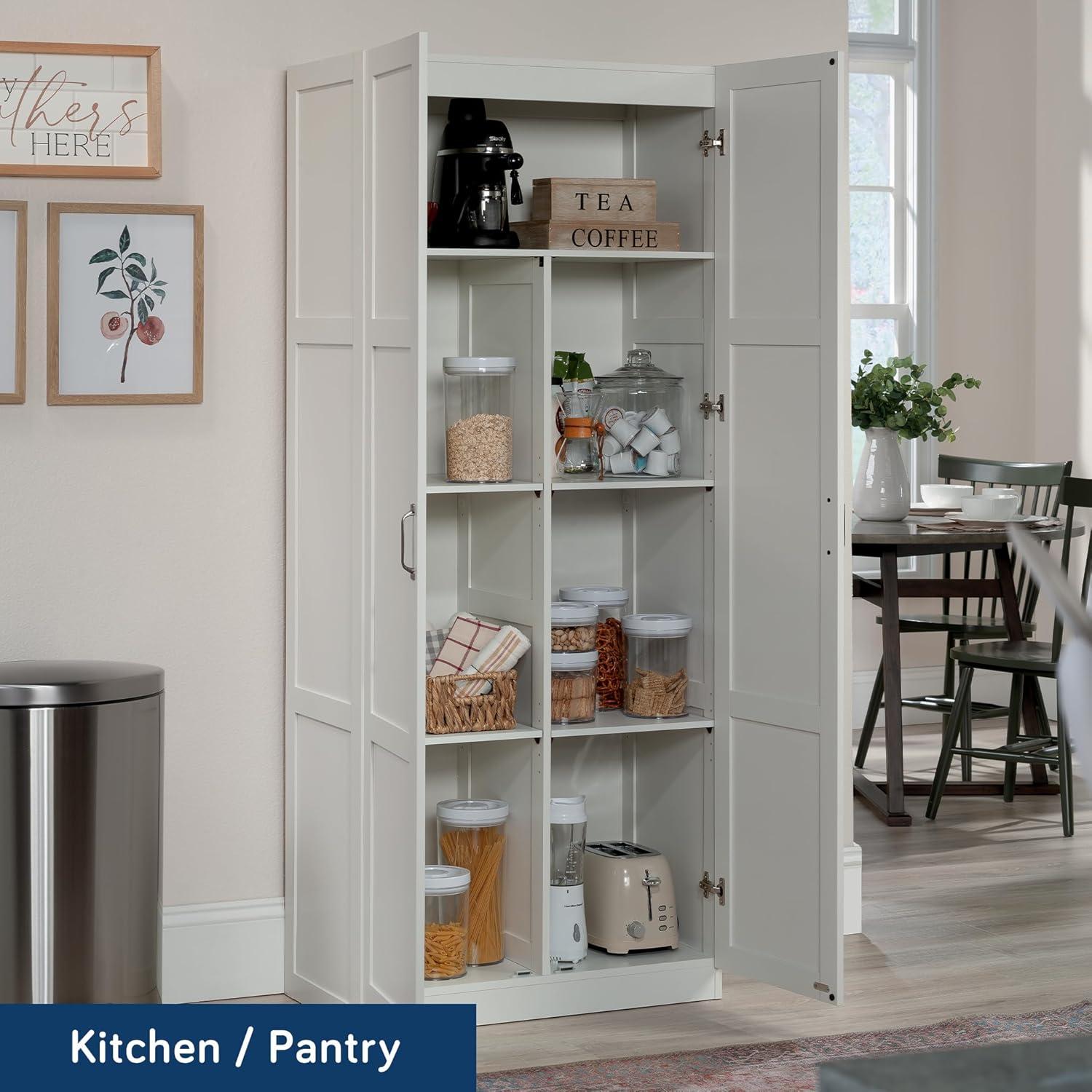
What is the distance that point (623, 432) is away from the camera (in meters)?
3.32

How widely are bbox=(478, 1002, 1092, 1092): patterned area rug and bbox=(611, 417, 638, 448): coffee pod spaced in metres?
1.28

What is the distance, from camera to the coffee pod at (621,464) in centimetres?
332

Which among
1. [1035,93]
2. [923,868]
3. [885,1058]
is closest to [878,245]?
[1035,93]

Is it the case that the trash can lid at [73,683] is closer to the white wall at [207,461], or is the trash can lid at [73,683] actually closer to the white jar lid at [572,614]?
the white wall at [207,461]

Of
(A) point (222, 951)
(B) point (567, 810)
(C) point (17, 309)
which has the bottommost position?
(A) point (222, 951)

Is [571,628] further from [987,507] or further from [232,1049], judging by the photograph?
[987,507]

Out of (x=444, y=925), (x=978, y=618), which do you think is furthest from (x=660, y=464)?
(x=978, y=618)

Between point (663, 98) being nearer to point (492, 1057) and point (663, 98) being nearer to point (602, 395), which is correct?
point (602, 395)

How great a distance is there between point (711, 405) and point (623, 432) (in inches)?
7.9

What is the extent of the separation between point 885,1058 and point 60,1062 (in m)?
1.55

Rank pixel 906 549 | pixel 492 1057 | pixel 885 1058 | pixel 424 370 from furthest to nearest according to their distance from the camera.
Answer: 1. pixel 906 549
2. pixel 492 1057
3. pixel 424 370
4. pixel 885 1058

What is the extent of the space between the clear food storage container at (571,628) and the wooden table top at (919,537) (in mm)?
1562

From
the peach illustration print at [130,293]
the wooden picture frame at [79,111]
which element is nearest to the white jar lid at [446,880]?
the peach illustration print at [130,293]

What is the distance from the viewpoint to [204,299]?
3.22 metres
